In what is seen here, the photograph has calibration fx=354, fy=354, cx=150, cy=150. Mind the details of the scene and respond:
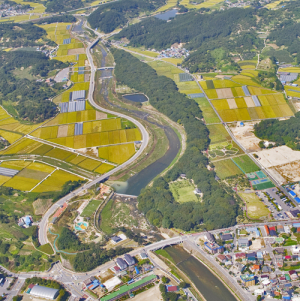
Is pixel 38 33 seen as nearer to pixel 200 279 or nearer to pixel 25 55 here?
pixel 25 55

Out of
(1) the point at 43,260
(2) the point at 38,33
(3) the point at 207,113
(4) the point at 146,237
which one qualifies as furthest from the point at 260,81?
(2) the point at 38,33

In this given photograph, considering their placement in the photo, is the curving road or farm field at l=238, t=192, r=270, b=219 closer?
farm field at l=238, t=192, r=270, b=219

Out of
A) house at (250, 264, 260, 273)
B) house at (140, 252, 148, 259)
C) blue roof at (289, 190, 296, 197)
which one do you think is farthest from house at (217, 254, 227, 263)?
blue roof at (289, 190, 296, 197)

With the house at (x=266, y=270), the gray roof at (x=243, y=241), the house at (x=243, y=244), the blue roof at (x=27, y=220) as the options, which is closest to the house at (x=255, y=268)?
the house at (x=266, y=270)

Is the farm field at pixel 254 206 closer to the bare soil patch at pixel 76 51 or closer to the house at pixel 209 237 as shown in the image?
the house at pixel 209 237

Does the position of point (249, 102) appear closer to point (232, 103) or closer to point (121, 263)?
point (232, 103)

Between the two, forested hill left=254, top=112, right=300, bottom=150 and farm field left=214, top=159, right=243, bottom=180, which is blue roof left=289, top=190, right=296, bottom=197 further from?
forested hill left=254, top=112, right=300, bottom=150

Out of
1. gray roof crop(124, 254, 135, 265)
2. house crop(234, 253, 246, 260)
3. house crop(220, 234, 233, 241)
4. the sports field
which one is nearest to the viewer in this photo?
gray roof crop(124, 254, 135, 265)
